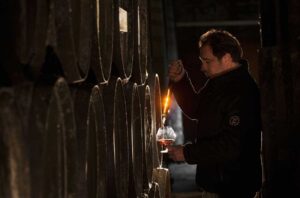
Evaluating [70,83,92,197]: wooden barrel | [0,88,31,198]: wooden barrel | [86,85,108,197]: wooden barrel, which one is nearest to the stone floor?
[86,85,108,197]: wooden barrel

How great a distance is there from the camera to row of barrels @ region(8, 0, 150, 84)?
155 cm

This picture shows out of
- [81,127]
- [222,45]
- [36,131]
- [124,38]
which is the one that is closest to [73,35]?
[81,127]

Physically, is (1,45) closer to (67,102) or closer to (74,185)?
(67,102)

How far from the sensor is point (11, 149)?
1.48m

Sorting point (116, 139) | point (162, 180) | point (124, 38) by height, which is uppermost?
point (124, 38)

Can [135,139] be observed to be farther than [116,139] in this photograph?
Yes

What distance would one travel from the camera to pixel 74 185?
1.97 meters

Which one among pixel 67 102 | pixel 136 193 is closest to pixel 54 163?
pixel 67 102

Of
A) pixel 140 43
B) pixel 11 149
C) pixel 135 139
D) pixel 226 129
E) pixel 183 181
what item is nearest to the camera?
pixel 11 149

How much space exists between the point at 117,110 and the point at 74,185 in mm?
885

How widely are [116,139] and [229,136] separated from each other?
1.21m

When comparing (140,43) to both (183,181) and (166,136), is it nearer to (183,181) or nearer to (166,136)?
(166,136)

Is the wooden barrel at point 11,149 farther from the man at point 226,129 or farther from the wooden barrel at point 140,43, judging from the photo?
the man at point 226,129

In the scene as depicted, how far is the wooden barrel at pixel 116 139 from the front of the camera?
8.66 feet
